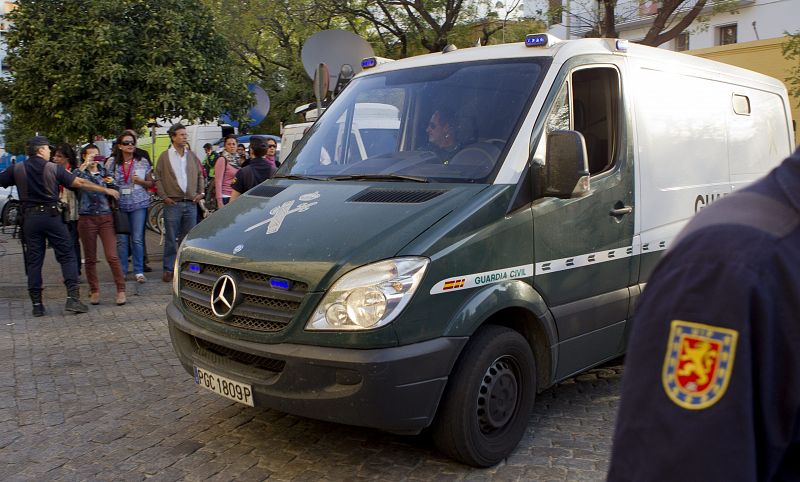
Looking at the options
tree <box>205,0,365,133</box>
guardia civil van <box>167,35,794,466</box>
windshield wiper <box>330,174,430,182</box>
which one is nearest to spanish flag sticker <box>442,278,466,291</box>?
guardia civil van <box>167,35,794,466</box>

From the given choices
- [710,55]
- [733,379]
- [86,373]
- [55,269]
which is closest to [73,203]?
[55,269]

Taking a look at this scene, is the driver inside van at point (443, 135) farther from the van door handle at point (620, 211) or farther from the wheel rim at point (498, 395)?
the wheel rim at point (498, 395)

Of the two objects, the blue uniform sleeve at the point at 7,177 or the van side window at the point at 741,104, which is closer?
the van side window at the point at 741,104

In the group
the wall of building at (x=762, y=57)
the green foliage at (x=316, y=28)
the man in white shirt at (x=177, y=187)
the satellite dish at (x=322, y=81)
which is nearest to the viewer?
the satellite dish at (x=322, y=81)

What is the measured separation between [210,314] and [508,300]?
61.0 inches

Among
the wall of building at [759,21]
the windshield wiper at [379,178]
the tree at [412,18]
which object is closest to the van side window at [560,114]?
the windshield wiper at [379,178]

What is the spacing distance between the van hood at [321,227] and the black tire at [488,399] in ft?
2.20

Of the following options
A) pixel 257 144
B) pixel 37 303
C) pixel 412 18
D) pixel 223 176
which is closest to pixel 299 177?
pixel 257 144

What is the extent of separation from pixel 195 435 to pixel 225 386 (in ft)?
2.49

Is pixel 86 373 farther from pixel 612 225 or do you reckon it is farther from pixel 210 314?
pixel 612 225

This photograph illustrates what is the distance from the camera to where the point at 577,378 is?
218 inches

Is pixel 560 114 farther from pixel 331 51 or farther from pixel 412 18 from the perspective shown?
pixel 412 18

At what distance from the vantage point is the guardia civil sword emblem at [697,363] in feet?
3.27

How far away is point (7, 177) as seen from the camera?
25.4ft
